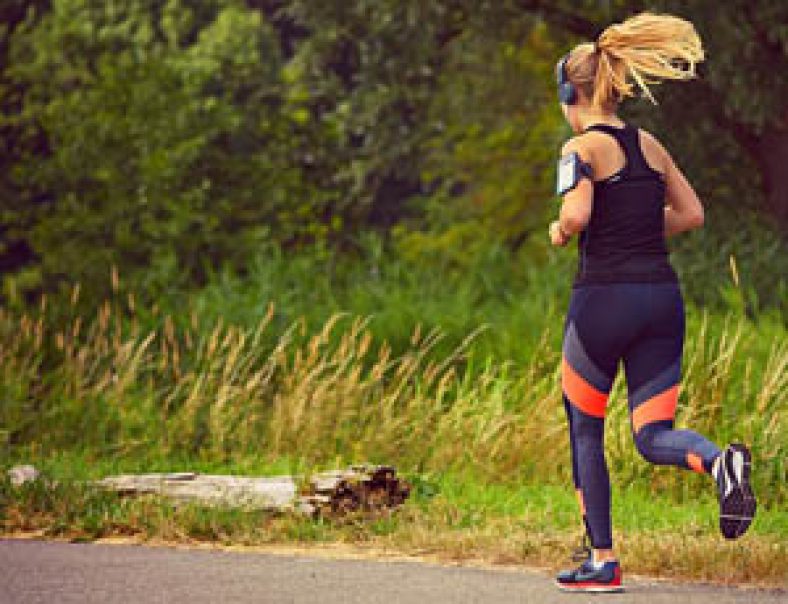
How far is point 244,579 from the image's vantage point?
23.6 feet

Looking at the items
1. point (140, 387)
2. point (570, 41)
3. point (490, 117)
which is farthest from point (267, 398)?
point (490, 117)

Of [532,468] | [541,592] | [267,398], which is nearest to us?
[541,592]

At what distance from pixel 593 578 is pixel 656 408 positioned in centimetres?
67

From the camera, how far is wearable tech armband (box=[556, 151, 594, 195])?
20.6 ft

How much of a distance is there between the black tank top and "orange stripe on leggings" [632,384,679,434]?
1.35ft

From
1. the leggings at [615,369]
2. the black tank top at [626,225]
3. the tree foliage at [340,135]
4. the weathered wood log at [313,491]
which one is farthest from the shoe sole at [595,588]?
the tree foliage at [340,135]

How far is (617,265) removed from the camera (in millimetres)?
6418

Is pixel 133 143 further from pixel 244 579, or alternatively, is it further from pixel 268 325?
pixel 244 579

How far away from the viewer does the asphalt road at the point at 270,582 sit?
21.9ft

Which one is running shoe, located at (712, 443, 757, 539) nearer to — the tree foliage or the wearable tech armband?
the wearable tech armband

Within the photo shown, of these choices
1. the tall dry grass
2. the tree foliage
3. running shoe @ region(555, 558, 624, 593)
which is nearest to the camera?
running shoe @ region(555, 558, 624, 593)

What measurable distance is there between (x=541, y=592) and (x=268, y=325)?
9.39 metres

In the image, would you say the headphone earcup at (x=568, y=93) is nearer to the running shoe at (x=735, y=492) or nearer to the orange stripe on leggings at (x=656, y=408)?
the orange stripe on leggings at (x=656, y=408)

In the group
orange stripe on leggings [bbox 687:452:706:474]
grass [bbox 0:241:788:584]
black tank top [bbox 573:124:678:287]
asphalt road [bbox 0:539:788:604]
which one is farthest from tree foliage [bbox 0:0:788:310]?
orange stripe on leggings [bbox 687:452:706:474]
